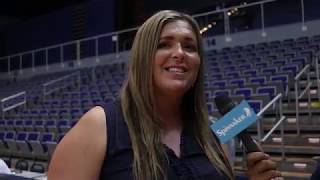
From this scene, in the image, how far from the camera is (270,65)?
902 centimetres

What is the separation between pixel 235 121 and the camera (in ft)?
4.32

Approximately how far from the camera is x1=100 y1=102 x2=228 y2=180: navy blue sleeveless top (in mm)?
1121

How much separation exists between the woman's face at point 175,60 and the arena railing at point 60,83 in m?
12.7

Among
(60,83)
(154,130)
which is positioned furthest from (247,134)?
(60,83)

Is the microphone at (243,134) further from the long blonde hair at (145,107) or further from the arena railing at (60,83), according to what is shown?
the arena railing at (60,83)

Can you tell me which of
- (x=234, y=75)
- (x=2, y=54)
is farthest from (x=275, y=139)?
(x=2, y=54)

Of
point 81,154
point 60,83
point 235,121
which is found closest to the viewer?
point 81,154

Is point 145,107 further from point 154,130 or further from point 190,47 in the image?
point 190,47

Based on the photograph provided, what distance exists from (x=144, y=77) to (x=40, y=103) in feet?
40.5

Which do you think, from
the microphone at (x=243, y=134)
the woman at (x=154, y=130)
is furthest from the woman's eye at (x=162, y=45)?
the microphone at (x=243, y=134)

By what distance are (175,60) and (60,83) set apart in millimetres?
13941

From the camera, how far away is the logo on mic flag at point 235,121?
131cm

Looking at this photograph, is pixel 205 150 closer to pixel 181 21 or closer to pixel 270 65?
pixel 181 21

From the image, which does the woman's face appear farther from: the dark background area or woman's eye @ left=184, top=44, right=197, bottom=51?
the dark background area
